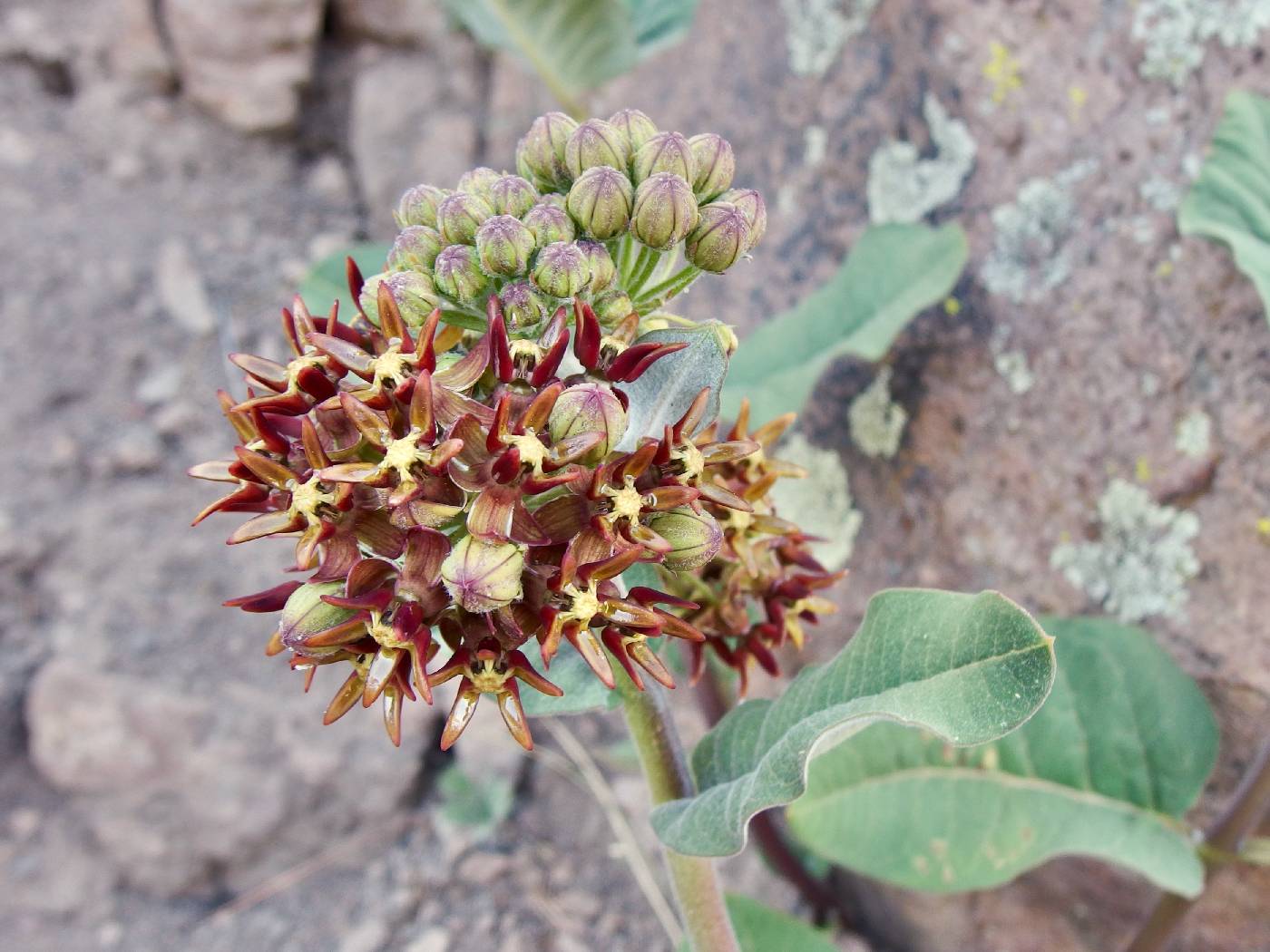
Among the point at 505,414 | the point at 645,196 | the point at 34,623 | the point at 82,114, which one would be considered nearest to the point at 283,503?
the point at 505,414

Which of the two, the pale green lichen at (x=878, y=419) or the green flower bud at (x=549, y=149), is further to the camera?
the pale green lichen at (x=878, y=419)

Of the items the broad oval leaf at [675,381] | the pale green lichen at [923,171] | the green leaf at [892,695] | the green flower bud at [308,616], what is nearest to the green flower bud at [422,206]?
the broad oval leaf at [675,381]

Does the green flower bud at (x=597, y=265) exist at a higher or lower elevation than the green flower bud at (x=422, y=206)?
lower

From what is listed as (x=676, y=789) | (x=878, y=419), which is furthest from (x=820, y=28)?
(x=676, y=789)

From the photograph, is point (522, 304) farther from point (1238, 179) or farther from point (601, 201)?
point (1238, 179)

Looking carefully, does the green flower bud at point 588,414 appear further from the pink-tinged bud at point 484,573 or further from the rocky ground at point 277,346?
the rocky ground at point 277,346

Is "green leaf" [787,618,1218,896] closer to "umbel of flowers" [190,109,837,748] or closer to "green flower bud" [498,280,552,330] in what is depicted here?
"umbel of flowers" [190,109,837,748]
